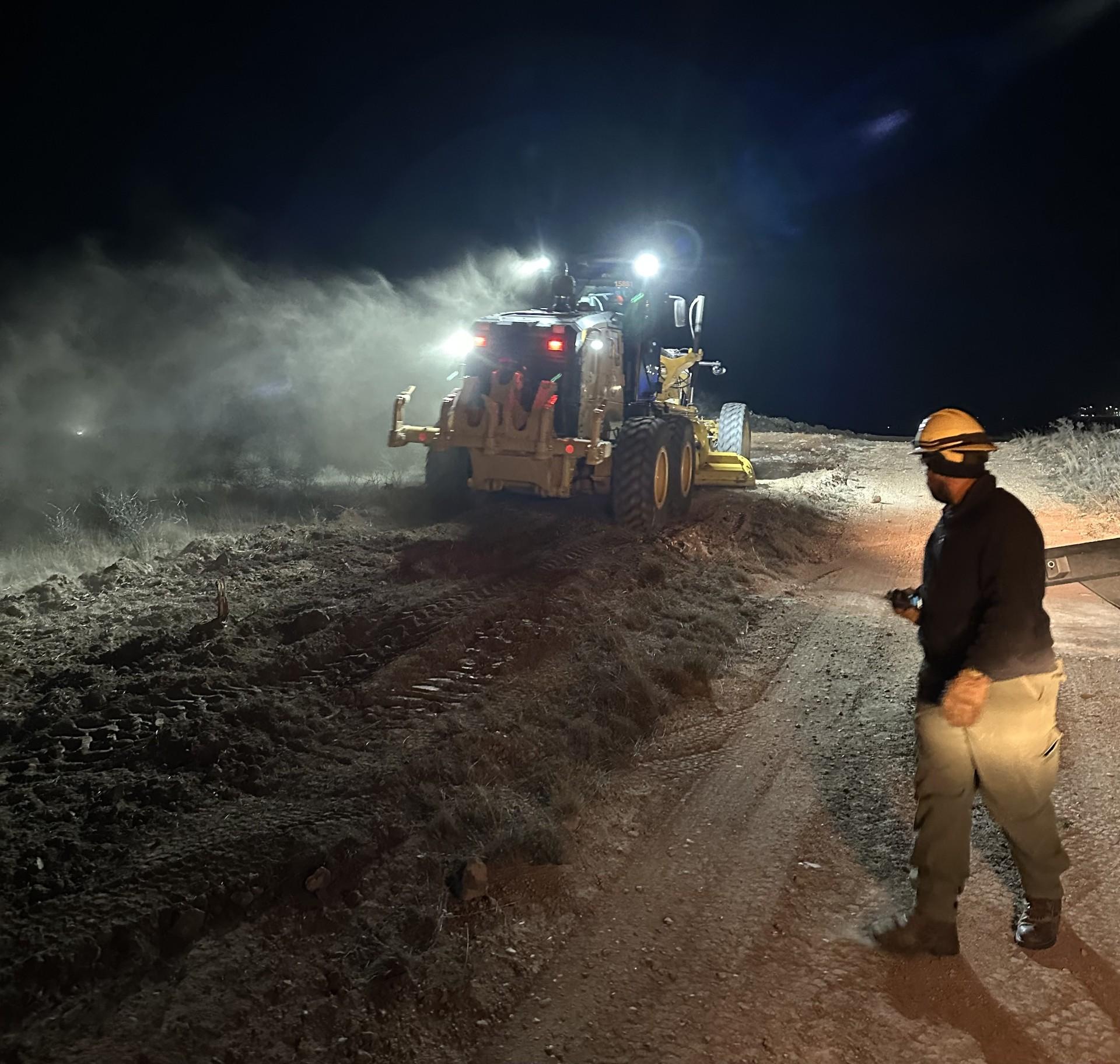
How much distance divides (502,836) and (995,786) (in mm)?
A: 2118

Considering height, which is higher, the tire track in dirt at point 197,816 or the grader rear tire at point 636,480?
the grader rear tire at point 636,480

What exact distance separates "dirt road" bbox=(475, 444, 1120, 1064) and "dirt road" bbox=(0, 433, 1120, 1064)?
0.02 metres

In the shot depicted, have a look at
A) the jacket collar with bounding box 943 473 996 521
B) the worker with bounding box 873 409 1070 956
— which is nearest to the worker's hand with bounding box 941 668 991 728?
the worker with bounding box 873 409 1070 956

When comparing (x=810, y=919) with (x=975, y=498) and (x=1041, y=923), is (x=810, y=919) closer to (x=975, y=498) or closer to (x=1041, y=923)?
(x=1041, y=923)

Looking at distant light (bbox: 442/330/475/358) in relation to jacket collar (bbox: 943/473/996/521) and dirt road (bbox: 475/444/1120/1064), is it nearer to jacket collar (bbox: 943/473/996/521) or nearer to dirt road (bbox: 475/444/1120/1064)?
dirt road (bbox: 475/444/1120/1064)

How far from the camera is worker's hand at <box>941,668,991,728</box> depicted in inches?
129

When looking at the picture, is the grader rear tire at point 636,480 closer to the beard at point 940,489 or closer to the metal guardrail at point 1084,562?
the metal guardrail at point 1084,562

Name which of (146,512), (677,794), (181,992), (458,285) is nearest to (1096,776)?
(677,794)

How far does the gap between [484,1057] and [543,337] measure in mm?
9665

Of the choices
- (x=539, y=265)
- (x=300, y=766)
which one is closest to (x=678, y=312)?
(x=539, y=265)

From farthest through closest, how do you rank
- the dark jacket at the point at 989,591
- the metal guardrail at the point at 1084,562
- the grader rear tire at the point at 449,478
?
the grader rear tire at the point at 449,478, the metal guardrail at the point at 1084,562, the dark jacket at the point at 989,591

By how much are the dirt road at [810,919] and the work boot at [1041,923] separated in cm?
7

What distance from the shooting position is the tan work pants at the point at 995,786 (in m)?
3.42

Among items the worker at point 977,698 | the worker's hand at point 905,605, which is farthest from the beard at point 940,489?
the worker's hand at point 905,605
